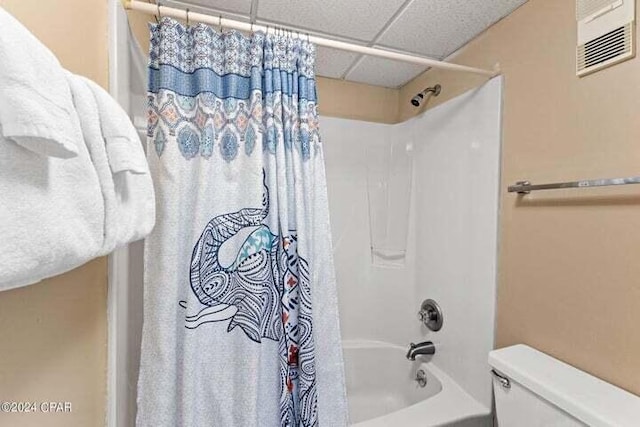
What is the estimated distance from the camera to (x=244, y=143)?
929 millimetres

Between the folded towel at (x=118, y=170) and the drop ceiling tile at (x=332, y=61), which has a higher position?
the drop ceiling tile at (x=332, y=61)

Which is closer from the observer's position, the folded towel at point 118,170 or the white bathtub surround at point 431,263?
the folded towel at point 118,170

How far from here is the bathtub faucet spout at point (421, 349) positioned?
165cm

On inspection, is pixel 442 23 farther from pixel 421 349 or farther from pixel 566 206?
pixel 421 349

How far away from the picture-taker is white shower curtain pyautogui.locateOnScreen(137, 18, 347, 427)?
0.85 metres

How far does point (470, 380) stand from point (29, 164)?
66.4 inches

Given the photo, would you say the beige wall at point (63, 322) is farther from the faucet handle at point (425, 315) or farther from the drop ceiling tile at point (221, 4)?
the faucet handle at point (425, 315)

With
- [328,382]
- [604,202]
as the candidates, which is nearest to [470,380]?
[328,382]

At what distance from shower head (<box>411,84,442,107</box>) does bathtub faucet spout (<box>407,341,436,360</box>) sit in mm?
1420

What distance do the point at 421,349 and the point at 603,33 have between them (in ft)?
5.13

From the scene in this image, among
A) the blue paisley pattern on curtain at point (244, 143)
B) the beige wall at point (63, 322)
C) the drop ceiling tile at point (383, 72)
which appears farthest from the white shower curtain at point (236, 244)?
the drop ceiling tile at point (383, 72)

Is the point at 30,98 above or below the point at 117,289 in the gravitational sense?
above

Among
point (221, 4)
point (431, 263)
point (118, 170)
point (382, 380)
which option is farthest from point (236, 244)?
point (382, 380)

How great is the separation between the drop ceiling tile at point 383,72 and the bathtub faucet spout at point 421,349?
1.58 metres
